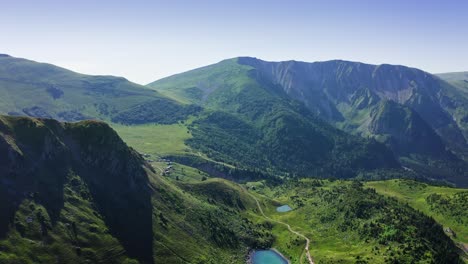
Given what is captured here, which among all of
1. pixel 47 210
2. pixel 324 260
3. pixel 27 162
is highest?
pixel 27 162

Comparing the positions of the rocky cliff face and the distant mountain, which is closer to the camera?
the distant mountain

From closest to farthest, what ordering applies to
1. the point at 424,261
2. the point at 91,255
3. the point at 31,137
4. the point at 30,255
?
the point at 30,255 → the point at 91,255 → the point at 424,261 → the point at 31,137

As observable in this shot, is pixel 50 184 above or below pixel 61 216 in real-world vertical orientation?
above

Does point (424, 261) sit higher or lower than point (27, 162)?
lower

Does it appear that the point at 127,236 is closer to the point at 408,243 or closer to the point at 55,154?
the point at 55,154

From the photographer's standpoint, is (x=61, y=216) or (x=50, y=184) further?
Answer: (x=50, y=184)

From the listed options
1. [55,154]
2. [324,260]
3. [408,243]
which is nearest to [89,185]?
[55,154]

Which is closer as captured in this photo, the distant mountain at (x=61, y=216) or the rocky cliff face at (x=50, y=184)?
the distant mountain at (x=61, y=216)

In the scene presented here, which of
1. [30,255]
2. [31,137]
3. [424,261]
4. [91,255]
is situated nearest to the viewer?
[30,255]

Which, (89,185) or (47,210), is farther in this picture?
(89,185)
